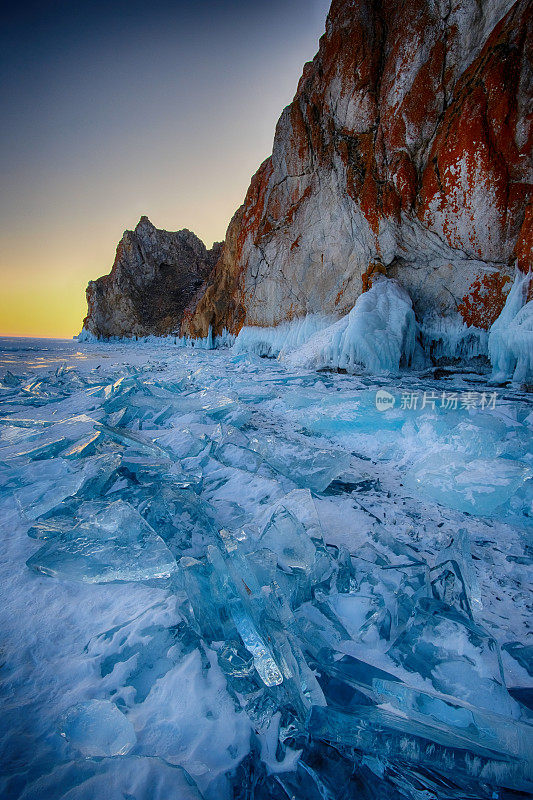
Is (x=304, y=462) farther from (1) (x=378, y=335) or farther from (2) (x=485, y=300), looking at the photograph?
(2) (x=485, y=300)

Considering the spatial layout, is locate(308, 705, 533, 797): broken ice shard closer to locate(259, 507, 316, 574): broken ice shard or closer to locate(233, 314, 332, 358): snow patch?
locate(259, 507, 316, 574): broken ice shard

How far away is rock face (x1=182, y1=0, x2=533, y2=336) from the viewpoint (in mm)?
5047

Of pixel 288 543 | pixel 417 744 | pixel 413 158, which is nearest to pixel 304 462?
pixel 288 543

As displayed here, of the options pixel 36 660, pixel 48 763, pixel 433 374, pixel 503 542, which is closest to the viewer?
pixel 48 763

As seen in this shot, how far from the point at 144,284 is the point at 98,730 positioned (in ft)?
135

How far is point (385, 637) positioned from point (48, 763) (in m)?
0.82

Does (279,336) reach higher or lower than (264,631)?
higher

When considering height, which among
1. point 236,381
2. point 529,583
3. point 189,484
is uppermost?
point 236,381

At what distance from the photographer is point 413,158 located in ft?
21.4

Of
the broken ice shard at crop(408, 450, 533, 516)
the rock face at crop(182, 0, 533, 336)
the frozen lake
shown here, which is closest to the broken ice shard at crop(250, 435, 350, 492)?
the frozen lake

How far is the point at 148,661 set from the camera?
30.4 inches

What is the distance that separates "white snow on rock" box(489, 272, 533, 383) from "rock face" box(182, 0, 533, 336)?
63 centimetres

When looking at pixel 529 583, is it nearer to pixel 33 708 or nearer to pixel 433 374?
pixel 33 708

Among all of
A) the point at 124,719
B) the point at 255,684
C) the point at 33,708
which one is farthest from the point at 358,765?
the point at 33,708
